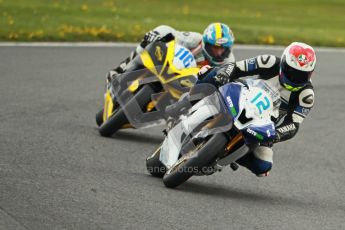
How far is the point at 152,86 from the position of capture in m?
9.98

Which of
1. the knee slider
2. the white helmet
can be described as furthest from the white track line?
the knee slider

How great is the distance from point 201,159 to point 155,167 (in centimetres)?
106

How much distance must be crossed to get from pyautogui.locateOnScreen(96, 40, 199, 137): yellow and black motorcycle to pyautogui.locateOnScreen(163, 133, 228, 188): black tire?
7.25 feet

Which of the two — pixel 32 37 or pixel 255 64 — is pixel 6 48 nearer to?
pixel 32 37

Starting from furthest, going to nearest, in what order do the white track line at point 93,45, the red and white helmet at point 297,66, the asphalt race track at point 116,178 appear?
the white track line at point 93,45 → the red and white helmet at point 297,66 → the asphalt race track at point 116,178

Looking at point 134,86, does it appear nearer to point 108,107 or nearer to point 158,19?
point 108,107

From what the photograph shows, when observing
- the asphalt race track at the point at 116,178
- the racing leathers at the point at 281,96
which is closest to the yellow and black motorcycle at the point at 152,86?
the asphalt race track at the point at 116,178

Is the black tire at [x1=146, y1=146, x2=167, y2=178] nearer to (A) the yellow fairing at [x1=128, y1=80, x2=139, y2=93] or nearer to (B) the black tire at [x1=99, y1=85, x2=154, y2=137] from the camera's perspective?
(B) the black tire at [x1=99, y1=85, x2=154, y2=137]

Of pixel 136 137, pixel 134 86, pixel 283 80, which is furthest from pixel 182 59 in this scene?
pixel 283 80

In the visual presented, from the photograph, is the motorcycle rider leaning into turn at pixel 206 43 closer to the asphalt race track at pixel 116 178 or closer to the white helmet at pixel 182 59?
the white helmet at pixel 182 59

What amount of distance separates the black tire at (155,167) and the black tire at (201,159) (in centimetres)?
63

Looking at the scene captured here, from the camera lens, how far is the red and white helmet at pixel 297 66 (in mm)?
7941

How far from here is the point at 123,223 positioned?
627cm

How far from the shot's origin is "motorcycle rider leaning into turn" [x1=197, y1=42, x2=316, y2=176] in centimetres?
797
